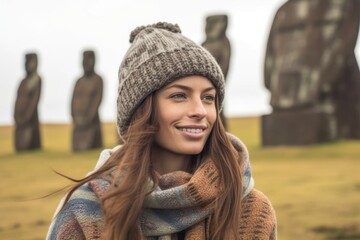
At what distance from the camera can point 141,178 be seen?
1796 millimetres

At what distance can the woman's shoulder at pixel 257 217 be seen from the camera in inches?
75.3

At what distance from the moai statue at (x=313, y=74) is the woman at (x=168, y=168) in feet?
29.9

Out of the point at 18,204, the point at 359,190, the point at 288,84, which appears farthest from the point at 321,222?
the point at 288,84

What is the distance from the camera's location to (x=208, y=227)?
6.02 ft

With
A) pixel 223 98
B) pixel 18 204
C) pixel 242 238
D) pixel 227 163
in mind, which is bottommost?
pixel 18 204

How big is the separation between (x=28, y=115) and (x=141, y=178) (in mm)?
13488

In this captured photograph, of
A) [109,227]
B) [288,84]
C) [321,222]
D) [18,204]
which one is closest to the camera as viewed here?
[109,227]

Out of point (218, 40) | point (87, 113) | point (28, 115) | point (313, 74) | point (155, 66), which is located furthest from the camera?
point (28, 115)

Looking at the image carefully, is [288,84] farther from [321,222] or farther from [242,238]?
[242,238]

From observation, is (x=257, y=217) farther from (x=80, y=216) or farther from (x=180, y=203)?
(x=80, y=216)

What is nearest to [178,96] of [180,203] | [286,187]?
[180,203]

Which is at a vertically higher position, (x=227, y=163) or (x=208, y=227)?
(x=227, y=163)

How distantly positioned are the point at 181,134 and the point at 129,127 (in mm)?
152

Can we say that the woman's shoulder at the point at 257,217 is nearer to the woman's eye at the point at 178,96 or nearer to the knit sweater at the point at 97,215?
the knit sweater at the point at 97,215
